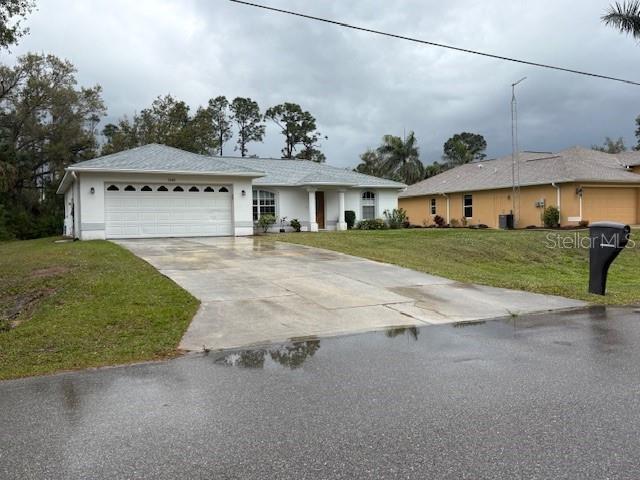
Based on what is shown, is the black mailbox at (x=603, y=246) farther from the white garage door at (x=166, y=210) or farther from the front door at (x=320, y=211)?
the front door at (x=320, y=211)

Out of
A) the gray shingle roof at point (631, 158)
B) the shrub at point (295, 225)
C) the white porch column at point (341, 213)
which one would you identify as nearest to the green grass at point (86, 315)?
the shrub at point (295, 225)

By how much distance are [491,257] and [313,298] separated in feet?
34.2

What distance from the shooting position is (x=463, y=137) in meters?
83.9

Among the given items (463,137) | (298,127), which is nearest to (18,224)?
(298,127)

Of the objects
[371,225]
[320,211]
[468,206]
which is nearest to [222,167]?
[320,211]

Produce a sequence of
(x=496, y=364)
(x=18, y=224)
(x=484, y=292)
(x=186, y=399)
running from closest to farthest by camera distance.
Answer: (x=186, y=399)
(x=496, y=364)
(x=484, y=292)
(x=18, y=224)

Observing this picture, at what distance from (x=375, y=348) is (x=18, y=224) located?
123ft

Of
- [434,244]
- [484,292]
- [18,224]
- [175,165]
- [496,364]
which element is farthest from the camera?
[18,224]

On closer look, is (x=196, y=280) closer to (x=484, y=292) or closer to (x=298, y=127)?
(x=484, y=292)

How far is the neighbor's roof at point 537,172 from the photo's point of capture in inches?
1105

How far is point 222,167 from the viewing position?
23.0m

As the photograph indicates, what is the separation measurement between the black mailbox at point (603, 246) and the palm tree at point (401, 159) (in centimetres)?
3506

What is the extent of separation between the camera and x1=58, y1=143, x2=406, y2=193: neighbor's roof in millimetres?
21422

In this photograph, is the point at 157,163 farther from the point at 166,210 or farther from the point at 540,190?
the point at 540,190
